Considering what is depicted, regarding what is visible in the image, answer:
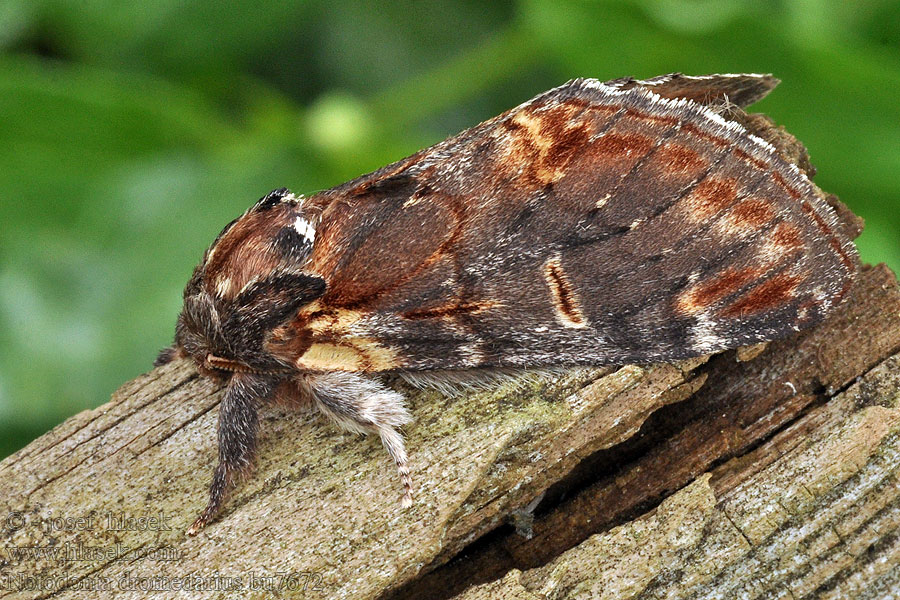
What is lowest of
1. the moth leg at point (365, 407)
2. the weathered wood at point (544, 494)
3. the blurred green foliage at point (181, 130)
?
the weathered wood at point (544, 494)

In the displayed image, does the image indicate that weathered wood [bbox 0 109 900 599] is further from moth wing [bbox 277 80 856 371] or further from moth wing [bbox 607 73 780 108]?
moth wing [bbox 607 73 780 108]

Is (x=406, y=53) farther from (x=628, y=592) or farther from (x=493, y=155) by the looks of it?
(x=628, y=592)

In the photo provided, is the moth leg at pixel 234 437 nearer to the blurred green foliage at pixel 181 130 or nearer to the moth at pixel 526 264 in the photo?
the moth at pixel 526 264

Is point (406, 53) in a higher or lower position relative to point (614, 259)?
higher

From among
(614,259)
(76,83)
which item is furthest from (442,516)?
(76,83)

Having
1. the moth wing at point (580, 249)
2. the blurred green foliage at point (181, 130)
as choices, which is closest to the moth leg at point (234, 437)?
the moth wing at point (580, 249)
